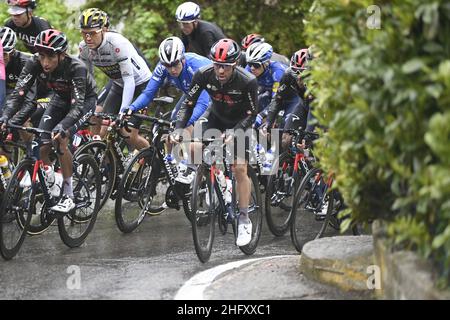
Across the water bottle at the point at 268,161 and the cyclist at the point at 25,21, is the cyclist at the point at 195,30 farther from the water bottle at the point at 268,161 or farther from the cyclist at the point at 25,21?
the water bottle at the point at 268,161

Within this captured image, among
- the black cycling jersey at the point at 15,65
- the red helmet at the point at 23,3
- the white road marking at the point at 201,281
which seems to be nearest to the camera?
the white road marking at the point at 201,281

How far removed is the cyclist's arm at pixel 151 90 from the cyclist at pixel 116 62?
17 cm

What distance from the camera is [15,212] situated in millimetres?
9344

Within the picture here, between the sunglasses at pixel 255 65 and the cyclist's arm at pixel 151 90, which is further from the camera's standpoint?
the sunglasses at pixel 255 65

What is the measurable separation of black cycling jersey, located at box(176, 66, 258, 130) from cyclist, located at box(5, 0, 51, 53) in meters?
2.91

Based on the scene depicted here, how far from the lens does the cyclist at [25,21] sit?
473 inches

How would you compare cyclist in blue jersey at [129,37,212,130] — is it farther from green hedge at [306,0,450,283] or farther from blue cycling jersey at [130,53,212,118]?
green hedge at [306,0,450,283]

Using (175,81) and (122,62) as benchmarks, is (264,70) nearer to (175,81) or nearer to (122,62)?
(175,81)

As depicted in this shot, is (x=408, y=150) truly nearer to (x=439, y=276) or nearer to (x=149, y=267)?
(x=439, y=276)

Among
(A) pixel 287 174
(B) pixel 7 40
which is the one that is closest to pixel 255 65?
(A) pixel 287 174

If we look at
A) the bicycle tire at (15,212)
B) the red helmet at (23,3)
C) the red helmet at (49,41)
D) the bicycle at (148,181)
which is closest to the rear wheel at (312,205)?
the bicycle at (148,181)

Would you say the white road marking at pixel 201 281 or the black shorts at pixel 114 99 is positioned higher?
the black shorts at pixel 114 99

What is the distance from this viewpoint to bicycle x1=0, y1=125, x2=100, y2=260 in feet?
30.4
